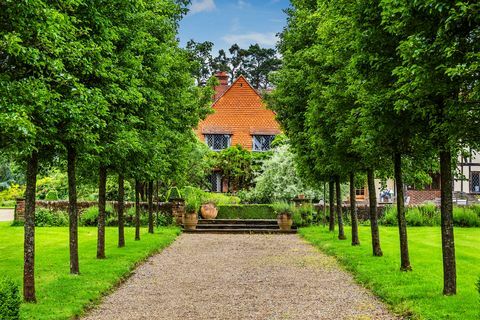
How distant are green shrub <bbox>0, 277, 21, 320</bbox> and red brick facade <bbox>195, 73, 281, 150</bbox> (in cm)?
4102

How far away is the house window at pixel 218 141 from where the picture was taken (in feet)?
159

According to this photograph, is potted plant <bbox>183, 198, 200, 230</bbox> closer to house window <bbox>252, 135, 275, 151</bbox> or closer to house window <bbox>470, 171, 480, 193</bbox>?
house window <bbox>252, 135, 275, 151</bbox>

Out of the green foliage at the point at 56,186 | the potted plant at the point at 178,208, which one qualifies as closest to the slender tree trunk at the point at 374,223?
the potted plant at the point at 178,208

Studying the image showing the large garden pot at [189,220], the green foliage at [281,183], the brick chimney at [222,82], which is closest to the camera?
the large garden pot at [189,220]

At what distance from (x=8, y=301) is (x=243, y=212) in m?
25.1

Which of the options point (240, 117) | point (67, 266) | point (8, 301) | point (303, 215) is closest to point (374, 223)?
point (67, 266)

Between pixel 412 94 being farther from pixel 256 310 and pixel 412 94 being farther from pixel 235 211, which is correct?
pixel 235 211

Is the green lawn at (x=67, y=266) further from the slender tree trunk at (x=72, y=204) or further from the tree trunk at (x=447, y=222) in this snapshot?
the tree trunk at (x=447, y=222)

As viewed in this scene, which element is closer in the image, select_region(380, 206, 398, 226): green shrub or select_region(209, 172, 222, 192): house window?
select_region(380, 206, 398, 226): green shrub

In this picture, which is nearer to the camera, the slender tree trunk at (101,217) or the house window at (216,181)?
the slender tree trunk at (101,217)

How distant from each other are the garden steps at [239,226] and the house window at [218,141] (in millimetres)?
Result: 19111

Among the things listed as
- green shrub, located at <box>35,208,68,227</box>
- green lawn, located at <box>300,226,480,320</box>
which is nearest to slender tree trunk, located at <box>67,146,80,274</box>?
green lawn, located at <box>300,226,480,320</box>

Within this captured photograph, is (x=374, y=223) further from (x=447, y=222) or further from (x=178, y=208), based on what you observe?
(x=178, y=208)

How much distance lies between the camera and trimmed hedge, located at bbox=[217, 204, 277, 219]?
1255 inches
